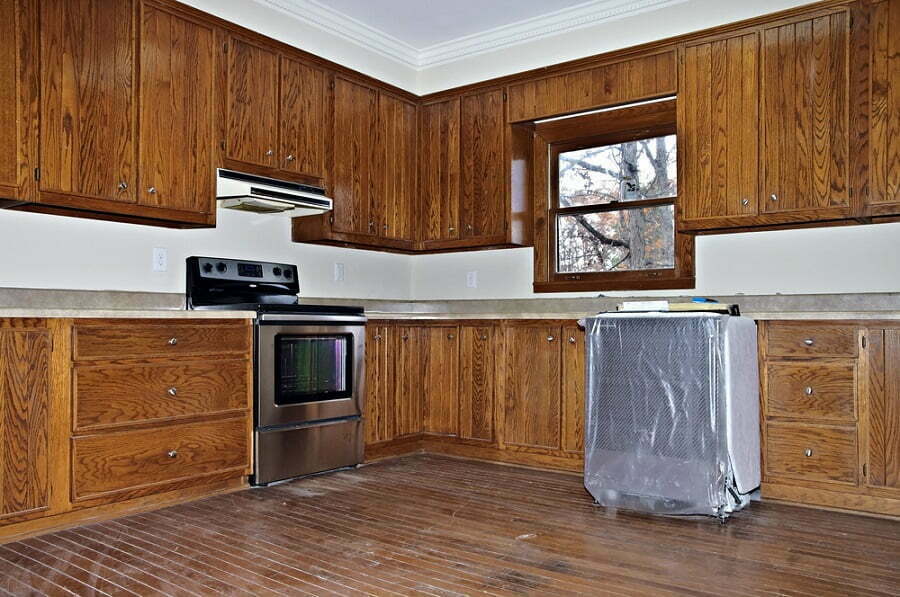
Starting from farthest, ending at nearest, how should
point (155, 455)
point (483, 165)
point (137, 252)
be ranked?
point (483, 165) < point (137, 252) < point (155, 455)

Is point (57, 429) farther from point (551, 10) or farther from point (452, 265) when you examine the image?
point (551, 10)

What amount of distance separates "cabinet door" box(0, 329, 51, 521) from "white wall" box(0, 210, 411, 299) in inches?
21.0

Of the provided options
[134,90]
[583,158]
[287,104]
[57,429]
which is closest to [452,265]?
[583,158]

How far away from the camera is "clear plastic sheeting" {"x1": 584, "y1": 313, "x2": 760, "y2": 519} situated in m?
3.13

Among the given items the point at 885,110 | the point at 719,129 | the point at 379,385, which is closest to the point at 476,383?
the point at 379,385

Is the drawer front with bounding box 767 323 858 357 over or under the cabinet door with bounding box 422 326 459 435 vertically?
over

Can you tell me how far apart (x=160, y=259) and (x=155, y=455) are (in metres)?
1.07

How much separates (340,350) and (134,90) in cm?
165

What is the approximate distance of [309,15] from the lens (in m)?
4.41

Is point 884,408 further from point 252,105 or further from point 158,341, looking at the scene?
point 252,105

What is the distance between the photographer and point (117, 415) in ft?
10.1

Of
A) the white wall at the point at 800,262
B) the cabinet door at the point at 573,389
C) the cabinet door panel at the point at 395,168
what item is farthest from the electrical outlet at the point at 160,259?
the white wall at the point at 800,262

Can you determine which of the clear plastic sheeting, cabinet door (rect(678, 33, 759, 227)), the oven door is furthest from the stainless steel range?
cabinet door (rect(678, 33, 759, 227))

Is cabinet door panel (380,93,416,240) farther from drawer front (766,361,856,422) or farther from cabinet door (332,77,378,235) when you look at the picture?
drawer front (766,361,856,422)
